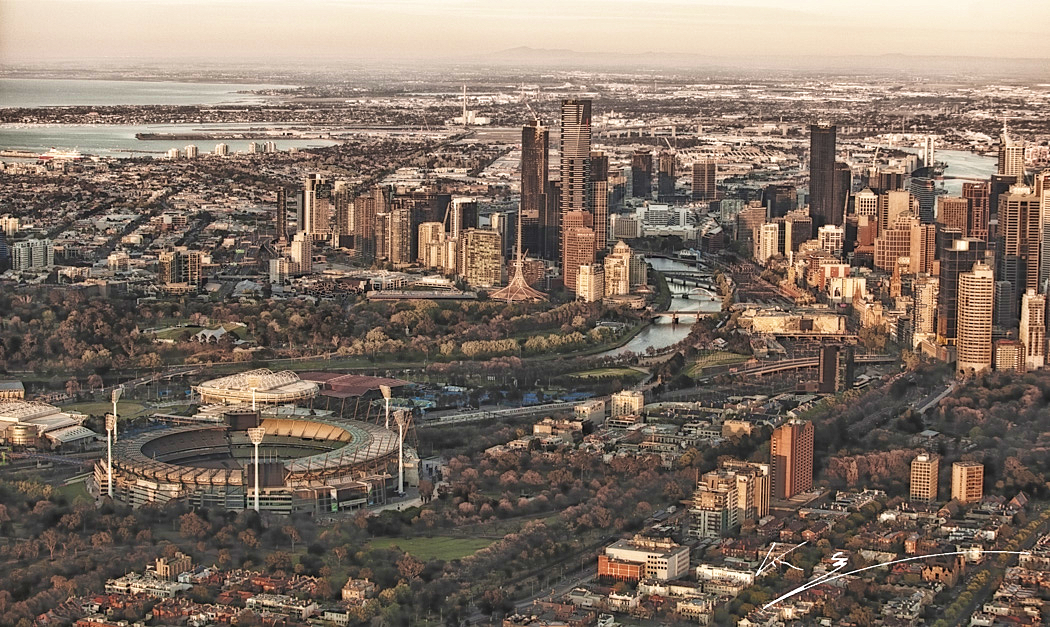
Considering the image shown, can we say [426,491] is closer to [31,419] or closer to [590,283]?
[31,419]

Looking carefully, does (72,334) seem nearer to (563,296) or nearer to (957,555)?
(563,296)

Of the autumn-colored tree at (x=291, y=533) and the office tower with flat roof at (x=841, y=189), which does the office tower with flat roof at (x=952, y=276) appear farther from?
the autumn-colored tree at (x=291, y=533)

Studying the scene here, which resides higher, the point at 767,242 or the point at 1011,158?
the point at 1011,158

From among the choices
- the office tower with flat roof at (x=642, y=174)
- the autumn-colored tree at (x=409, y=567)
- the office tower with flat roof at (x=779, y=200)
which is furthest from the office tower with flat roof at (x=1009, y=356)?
the office tower with flat roof at (x=642, y=174)

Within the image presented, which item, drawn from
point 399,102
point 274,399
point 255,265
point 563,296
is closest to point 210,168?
point 399,102

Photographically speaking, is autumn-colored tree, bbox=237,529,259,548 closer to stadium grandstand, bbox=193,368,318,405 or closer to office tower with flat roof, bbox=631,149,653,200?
stadium grandstand, bbox=193,368,318,405

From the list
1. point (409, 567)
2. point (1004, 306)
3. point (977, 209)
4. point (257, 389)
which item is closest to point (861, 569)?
point (409, 567)

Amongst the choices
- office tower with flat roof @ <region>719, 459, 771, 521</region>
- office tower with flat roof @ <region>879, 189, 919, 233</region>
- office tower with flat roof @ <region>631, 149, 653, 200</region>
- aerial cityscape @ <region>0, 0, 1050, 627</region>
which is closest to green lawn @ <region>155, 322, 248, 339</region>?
aerial cityscape @ <region>0, 0, 1050, 627</region>
